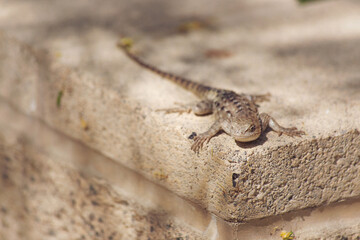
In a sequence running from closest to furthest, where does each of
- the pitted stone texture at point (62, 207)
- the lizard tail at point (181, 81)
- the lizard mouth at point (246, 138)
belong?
1. the lizard mouth at point (246, 138)
2. the pitted stone texture at point (62, 207)
3. the lizard tail at point (181, 81)

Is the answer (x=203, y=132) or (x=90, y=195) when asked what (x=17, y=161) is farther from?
(x=203, y=132)

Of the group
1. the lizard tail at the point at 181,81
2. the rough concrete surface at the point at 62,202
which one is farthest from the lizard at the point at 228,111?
the rough concrete surface at the point at 62,202

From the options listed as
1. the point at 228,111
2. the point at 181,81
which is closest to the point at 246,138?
the point at 228,111

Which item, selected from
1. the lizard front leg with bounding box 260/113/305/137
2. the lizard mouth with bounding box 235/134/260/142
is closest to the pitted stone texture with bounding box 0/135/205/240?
the lizard mouth with bounding box 235/134/260/142

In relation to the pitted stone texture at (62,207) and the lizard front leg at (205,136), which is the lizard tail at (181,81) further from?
the pitted stone texture at (62,207)

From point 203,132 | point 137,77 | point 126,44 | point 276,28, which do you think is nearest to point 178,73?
point 137,77

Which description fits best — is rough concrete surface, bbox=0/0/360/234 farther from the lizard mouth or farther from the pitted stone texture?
the pitted stone texture
